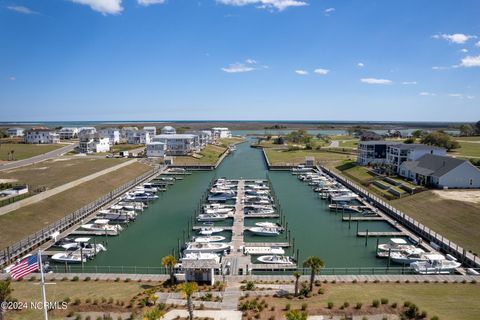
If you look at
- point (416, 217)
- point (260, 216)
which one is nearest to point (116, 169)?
point (260, 216)

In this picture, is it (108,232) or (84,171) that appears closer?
(108,232)

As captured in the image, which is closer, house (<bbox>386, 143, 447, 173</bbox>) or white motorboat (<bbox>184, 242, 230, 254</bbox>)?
white motorboat (<bbox>184, 242, 230, 254</bbox>)

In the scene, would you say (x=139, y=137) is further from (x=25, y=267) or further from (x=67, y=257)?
(x=25, y=267)

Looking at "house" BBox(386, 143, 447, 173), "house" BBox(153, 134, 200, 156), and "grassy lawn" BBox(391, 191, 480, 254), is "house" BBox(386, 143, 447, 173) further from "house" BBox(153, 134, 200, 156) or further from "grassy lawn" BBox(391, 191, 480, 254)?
"house" BBox(153, 134, 200, 156)

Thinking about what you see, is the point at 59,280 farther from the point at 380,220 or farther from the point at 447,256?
the point at 380,220

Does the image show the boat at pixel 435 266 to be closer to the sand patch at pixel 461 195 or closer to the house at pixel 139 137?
the sand patch at pixel 461 195

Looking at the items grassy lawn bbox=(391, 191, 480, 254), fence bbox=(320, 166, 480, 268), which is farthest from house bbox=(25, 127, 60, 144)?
grassy lawn bbox=(391, 191, 480, 254)
